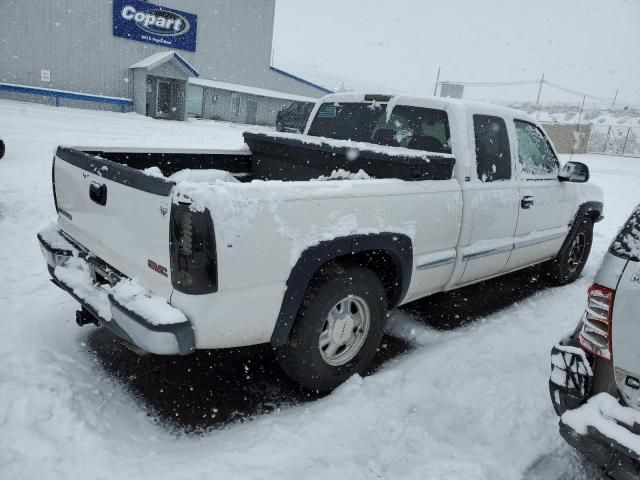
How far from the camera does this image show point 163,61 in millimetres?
24703

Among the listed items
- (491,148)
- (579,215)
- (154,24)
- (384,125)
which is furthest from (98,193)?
(154,24)

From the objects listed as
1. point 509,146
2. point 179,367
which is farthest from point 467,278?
point 179,367

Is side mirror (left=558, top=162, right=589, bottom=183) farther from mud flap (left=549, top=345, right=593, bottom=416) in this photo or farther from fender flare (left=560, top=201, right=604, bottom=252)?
mud flap (left=549, top=345, right=593, bottom=416)

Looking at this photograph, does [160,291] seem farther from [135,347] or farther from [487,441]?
[487,441]

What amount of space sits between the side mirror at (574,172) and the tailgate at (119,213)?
3947 millimetres

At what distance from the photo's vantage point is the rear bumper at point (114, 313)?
2389 mm

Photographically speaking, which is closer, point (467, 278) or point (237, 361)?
point (237, 361)

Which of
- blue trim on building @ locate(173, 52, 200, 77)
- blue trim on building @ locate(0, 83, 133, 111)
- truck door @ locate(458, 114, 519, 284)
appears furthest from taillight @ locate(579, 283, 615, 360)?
blue trim on building @ locate(173, 52, 200, 77)

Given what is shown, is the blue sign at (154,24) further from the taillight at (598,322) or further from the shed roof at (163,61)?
the taillight at (598,322)

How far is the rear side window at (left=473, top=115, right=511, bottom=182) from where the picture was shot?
13.2 feet

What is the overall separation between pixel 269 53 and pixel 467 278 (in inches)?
1173

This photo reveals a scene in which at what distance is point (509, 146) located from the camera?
4.37 metres

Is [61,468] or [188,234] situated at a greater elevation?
[188,234]

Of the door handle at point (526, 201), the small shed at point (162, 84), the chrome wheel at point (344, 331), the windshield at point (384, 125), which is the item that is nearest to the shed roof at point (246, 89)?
the small shed at point (162, 84)
